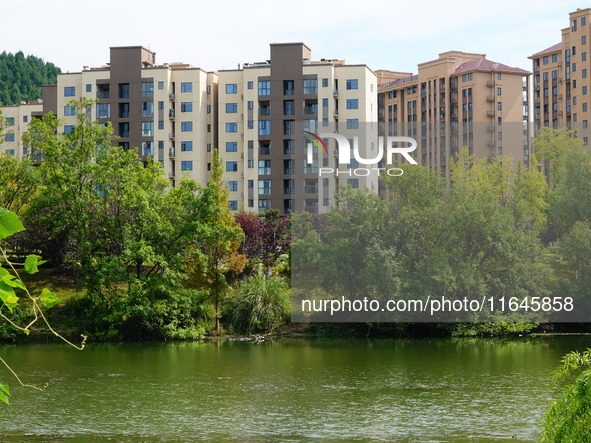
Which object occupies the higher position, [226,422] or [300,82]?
[300,82]

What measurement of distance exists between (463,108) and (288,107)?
3634cm

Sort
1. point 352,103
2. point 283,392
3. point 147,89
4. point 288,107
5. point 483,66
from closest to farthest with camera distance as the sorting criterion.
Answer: point 283,392 → point 288,107 → point 352,103 → point 147,89 → point 483,66

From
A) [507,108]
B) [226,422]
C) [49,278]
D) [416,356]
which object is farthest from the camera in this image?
[507,108]

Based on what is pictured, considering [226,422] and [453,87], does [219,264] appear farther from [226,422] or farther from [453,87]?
[453,87]

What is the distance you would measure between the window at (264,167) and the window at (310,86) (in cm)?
737

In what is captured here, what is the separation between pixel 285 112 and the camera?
79.3 metres

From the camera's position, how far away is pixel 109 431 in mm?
19562

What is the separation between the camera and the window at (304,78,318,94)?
78688mm

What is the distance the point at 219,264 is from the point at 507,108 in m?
73.2

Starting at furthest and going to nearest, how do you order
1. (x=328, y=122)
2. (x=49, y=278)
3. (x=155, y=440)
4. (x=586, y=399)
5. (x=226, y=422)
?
1. (x=328, y=122)
2. (x=49, y=278)
3. (x=226, y=422)
4. (x=155, y=440)
5. (x=586, y=399)

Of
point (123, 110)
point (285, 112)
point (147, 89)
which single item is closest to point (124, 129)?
point (123, 110)

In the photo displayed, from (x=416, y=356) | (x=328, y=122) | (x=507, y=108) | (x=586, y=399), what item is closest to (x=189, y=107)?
(x=328, y=122)

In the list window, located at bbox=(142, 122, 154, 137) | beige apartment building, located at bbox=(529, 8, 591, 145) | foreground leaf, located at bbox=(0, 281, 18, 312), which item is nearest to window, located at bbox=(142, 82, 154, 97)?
window, located at bbox=(142, 122, 154, 137)

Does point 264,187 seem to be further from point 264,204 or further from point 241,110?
point 241,110
